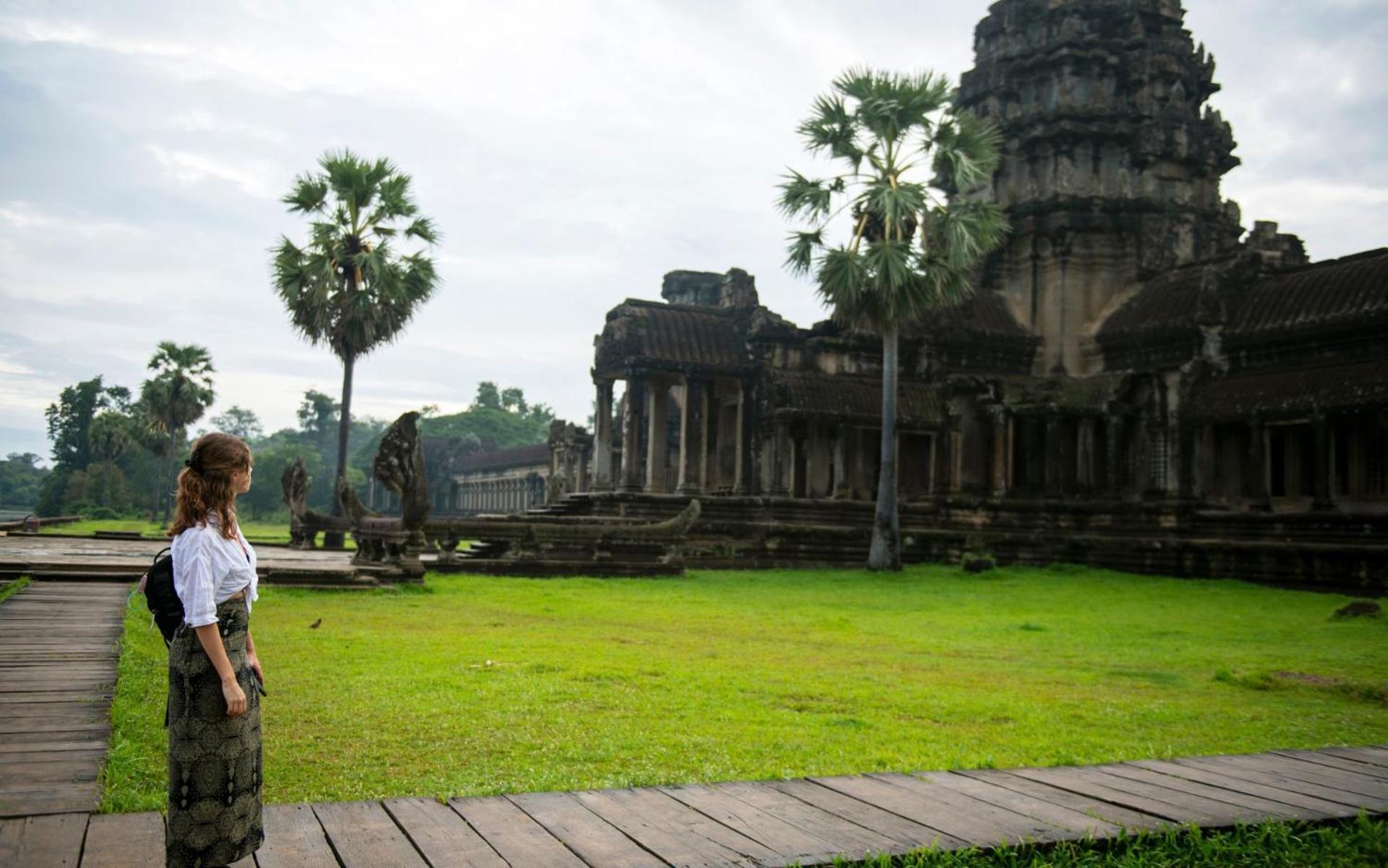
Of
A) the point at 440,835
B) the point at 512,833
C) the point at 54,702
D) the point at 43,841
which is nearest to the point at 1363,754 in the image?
the point at 512,833

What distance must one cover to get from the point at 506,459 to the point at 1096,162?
4635cm

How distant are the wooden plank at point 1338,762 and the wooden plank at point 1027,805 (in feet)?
5.91

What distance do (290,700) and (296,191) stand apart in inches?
1047

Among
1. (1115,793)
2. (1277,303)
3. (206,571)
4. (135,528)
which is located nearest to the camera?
(206,571)

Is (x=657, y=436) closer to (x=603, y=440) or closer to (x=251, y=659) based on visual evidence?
(x=603, y=440)

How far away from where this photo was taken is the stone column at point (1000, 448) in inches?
1198

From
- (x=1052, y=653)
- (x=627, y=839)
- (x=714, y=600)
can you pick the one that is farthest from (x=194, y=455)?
(x=714, y=600)

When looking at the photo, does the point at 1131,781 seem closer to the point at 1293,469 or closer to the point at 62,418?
the point at 1293,469

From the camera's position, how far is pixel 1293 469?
1054 inches

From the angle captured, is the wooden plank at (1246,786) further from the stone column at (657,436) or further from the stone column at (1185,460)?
the stone column at (657,436)

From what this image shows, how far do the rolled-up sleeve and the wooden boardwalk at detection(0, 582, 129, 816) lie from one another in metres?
0.92

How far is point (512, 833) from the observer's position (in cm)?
405

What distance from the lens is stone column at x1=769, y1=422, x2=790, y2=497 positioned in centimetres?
2972

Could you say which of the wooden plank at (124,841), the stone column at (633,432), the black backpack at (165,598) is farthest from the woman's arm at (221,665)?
the stone column at (633,432)
